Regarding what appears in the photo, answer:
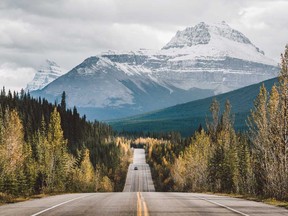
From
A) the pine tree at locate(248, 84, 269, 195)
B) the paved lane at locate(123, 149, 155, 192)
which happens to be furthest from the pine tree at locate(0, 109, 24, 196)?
the paved lane at locate(123, 149, 155, 192)

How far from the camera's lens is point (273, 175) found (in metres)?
33.5

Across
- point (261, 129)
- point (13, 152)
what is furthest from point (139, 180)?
point (261, 129)

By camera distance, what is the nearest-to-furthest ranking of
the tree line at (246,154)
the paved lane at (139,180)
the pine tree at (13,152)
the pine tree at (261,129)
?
the tree line at (246,154) → the pine tree at (261,129) → the pine tree at (13,152) → the paved lane at (139,180)

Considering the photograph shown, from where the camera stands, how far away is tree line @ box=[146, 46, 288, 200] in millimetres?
34588

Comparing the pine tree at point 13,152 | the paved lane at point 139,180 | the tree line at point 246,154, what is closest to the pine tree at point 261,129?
the tree line at point 246,154

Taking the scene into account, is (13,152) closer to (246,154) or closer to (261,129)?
(246,154)

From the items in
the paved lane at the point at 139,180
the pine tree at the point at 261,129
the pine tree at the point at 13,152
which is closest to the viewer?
the pine tree at the point at 261,129

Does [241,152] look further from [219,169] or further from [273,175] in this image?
[273,175]

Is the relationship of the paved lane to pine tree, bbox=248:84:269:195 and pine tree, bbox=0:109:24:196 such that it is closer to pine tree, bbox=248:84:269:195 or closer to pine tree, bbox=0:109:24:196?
pine tree, bbox=0:109:24:196

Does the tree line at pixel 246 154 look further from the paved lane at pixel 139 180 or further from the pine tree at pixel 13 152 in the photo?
the pine tree at pixel 13 152

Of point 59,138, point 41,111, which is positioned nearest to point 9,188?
point 59,138

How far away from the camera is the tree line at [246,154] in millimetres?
34588

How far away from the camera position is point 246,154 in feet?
247

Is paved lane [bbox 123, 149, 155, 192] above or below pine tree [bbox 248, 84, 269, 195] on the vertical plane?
below
